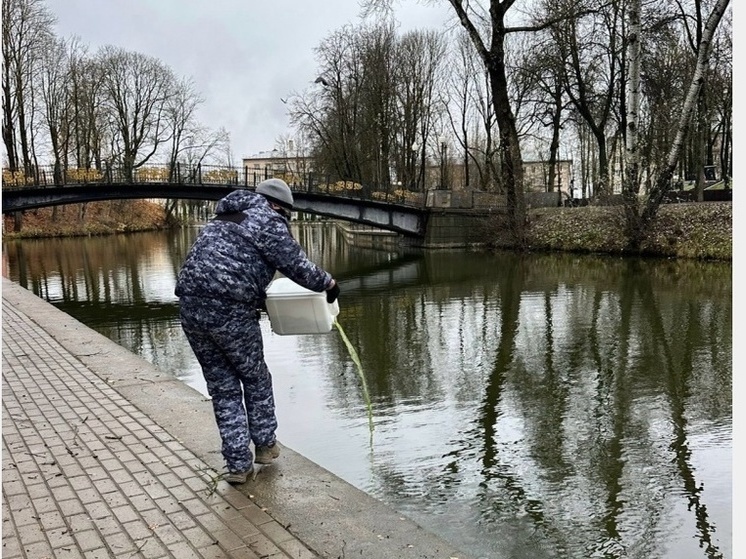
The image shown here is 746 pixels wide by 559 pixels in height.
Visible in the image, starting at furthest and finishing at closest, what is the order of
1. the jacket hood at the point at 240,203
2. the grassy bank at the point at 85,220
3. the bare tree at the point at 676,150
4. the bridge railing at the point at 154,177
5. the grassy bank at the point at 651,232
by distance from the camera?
the grassy bank at the point at 85,220 < the bridge railing at the point at 154,177 < the grassy bank at the point at 651,232 < the bare tree at the point at 676,150 < the jacket hood at the point at 240,203

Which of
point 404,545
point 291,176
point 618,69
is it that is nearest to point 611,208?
point 618,69

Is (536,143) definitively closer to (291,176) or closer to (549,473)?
(291,176)

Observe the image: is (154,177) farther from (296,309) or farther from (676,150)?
(296,309)

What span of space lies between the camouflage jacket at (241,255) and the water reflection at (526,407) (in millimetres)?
1833

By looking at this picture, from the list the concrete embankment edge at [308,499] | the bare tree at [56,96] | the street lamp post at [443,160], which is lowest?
the concrete embankment edge at [308,499]

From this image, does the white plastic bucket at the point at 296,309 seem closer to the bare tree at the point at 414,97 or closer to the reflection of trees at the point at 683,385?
the reflection of trees at the point at 683,385

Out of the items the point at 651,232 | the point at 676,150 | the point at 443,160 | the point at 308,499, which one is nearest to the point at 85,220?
the point at 443,160

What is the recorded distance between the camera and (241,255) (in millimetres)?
3705

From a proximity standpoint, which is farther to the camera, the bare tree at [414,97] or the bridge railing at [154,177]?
the bare tree at [414,97]

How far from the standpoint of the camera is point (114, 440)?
187 inches

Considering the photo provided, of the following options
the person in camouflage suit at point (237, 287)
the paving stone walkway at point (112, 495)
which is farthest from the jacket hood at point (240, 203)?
the paving stone walkway at point (112, 495)

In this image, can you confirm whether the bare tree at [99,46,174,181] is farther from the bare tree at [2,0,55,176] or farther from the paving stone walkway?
the paving stone walkway

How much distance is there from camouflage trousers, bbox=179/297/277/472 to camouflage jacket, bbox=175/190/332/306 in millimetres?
88

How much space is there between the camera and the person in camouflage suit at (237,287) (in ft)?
12.1
